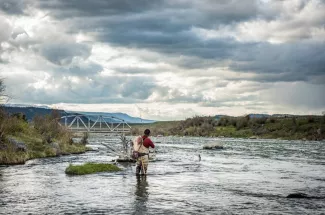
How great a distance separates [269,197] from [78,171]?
16445 millimetres

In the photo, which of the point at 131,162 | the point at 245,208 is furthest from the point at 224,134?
the point at 245,208

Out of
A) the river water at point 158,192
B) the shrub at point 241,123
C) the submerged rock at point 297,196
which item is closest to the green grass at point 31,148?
the river water at point 158,192

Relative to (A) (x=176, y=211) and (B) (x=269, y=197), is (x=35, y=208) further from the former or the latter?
(B) (x=269, y=197)

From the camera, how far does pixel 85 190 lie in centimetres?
2692

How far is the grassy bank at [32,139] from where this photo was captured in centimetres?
4475

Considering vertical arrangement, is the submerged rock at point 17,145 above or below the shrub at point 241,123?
below

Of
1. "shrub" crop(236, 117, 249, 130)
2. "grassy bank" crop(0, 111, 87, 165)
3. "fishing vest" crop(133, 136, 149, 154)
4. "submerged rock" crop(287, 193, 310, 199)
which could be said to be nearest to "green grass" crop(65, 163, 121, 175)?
"fishing vest" crop(133, 136, 149, 154)

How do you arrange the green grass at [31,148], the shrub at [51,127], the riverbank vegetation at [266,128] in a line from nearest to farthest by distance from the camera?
the green grass at [31,148]
the shrub at [51,127]
the riverbank vegetation at [266,128]

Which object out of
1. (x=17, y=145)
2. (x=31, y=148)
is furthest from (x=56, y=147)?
(x=17, y=145)

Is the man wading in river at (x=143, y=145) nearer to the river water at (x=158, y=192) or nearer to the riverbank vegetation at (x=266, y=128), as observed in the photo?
the river water at (x=158, y=192)

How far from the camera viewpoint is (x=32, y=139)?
5781cm

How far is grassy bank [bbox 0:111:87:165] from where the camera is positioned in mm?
44750

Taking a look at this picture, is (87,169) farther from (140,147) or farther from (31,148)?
(31,148)

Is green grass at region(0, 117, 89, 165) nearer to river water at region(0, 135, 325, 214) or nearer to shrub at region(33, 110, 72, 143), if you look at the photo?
shrub at region(33, 110, 72, 143)
